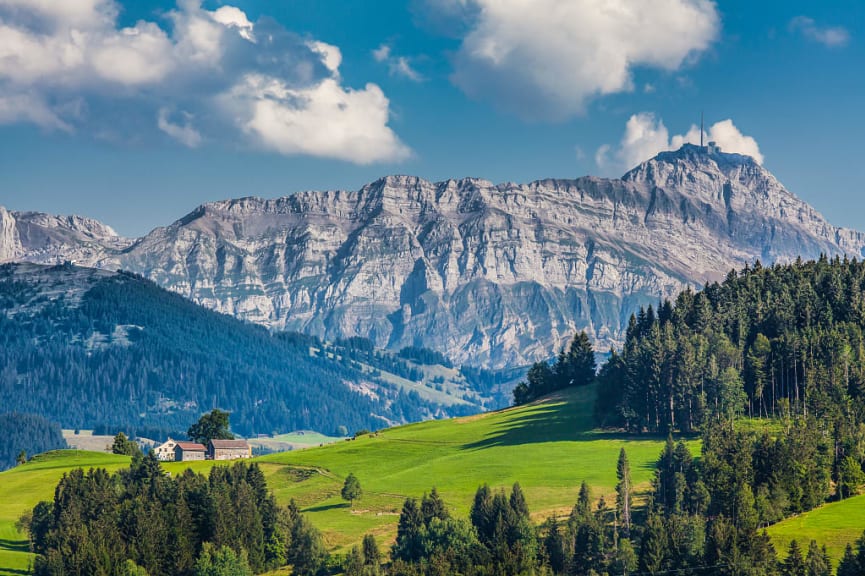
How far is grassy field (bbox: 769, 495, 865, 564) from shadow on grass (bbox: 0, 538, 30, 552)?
10665 cm

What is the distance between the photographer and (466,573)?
136 m

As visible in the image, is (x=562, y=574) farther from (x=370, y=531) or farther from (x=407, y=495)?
(x=407, y=495)

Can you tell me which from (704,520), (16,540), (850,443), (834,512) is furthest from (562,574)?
(16,540)

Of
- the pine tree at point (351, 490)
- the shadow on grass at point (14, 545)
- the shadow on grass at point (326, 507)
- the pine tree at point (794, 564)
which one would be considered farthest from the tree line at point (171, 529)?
the pine tree at point (794, 564)

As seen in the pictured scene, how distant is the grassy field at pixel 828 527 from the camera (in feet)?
420

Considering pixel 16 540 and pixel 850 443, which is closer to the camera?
pixel 850 443

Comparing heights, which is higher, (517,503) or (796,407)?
(796,407)

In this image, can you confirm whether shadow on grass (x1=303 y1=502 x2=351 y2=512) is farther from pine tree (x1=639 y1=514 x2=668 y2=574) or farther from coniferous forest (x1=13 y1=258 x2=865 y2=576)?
pine tree (x1=639 y1=514 x2=668 y2=574)

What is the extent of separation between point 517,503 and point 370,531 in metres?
22.0

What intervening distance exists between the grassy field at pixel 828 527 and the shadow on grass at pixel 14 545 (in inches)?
4199

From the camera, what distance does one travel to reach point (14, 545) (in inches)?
6831

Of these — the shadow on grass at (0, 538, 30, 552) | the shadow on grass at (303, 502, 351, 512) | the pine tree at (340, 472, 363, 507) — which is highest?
the pine tree at (340, 472, 363, 507)

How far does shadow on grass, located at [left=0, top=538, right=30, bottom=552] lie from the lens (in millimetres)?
169875

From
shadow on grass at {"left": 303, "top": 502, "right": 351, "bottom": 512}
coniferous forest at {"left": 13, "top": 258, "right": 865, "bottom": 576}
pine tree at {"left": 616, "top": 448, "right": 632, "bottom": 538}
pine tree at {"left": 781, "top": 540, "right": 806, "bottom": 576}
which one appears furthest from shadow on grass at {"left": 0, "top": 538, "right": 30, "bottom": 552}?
pine tree at {"left": 781, "top": 540, "right": 806, "bottom": 576}
